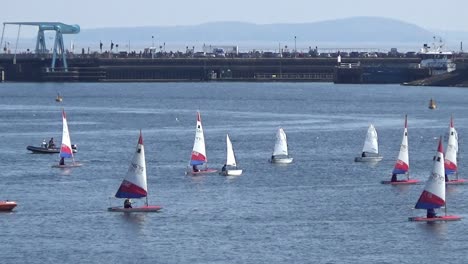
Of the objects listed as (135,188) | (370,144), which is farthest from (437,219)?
(370,144)

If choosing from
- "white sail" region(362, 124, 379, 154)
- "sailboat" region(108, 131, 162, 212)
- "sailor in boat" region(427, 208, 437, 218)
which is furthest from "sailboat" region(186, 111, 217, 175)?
"sailor in boat" region(427, 208, 437, 218)

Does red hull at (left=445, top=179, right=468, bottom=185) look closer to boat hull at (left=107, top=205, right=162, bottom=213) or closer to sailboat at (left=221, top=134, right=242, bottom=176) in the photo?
sailboat at (left=221, top=134, right=242, bottom=176)

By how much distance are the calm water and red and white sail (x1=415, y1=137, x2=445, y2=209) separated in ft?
4.36

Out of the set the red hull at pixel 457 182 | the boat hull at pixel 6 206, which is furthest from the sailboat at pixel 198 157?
the boat hull at pixel 6 206

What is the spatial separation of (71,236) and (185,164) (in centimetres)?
3337

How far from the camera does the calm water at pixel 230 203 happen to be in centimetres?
7100

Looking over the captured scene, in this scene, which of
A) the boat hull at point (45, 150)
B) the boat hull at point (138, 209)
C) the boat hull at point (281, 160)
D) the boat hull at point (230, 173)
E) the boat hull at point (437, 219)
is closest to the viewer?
the boat hull at point (437, 219)

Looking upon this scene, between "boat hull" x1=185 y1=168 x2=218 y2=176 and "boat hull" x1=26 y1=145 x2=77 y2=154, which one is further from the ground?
"boat hull" x1=185 y1=168 x2=218 y2=176

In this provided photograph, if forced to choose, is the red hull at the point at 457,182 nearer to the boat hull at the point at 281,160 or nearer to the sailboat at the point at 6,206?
the boat hull at the point at 281,160

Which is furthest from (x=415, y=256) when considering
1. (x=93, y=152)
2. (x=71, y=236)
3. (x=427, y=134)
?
(x=427, y=134)

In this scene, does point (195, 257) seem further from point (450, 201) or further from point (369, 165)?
point (369, 165)

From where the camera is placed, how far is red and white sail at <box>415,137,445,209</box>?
3098 inches

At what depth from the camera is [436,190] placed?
259 ft

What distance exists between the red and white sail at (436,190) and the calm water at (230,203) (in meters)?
1.33
